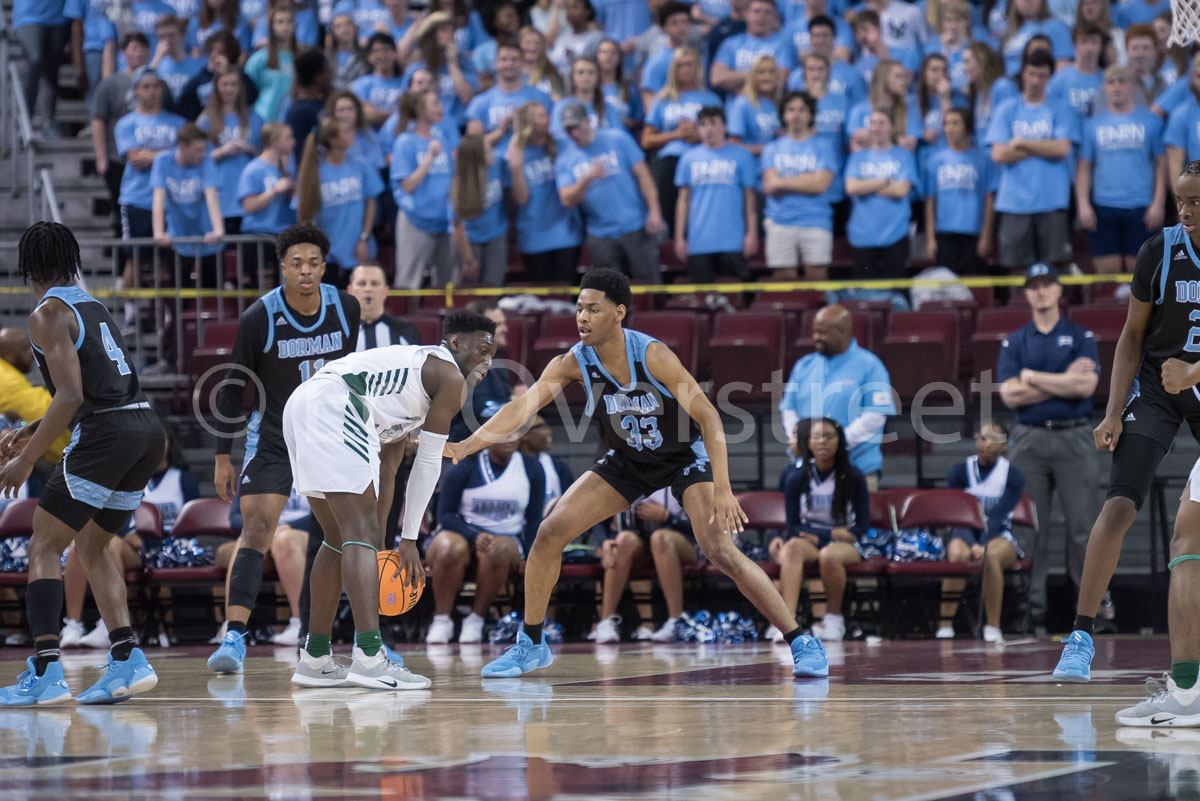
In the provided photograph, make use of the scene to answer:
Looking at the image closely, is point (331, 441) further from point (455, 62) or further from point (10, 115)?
point (10, 115)

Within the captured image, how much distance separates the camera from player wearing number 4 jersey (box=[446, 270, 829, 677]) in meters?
7.35

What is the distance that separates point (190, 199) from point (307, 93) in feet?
4.78

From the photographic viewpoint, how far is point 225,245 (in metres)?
14.2

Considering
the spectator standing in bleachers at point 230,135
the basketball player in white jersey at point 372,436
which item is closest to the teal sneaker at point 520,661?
the basketball player in white jersey at point 372,436

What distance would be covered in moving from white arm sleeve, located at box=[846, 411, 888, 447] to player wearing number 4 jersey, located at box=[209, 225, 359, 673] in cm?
419

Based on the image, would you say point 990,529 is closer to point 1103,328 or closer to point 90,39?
point 1103,328

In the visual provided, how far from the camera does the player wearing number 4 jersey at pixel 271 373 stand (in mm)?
8031

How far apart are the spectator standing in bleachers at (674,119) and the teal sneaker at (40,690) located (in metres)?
8.54

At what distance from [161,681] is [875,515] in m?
5.23

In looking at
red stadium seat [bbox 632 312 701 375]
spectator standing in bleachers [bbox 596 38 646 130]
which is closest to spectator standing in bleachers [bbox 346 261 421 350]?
red stadium seat [bbox 632 312 701 375]

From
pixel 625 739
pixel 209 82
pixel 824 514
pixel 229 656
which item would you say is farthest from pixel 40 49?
pixel 625 739

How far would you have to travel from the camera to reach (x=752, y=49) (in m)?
14.7

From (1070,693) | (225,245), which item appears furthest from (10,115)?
(1070,693)

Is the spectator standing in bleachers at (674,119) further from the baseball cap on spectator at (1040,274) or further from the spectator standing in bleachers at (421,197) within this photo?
the baseball cap on spectator at (1040,274)
